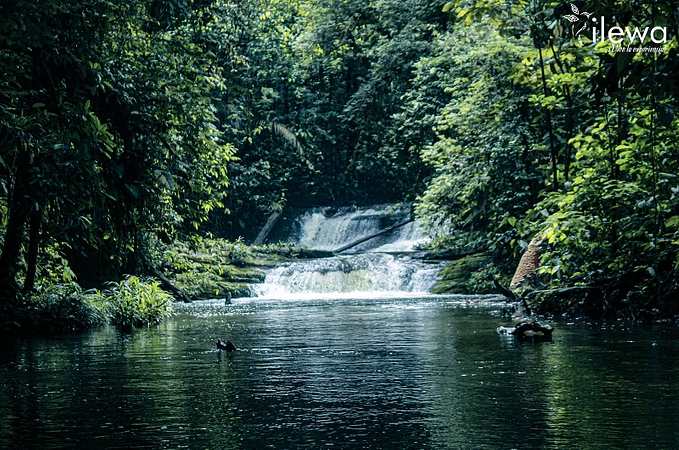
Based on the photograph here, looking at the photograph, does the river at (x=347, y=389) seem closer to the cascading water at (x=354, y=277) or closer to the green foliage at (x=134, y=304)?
the green foliage at (x=134, y=304)

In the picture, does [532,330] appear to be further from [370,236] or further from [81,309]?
[370,236]

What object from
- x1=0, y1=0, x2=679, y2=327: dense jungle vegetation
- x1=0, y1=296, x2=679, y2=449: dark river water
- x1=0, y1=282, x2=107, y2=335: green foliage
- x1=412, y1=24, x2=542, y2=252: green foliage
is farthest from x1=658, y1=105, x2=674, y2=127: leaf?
x1=412, y1=24, x2=542, y2=252: green foliage

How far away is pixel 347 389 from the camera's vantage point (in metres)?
7.00

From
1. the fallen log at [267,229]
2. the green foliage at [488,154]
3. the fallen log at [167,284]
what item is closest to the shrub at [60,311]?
the fallen log at [167,284]

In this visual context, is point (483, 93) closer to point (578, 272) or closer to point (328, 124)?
point (578, 272)

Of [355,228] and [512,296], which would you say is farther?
[355,228]

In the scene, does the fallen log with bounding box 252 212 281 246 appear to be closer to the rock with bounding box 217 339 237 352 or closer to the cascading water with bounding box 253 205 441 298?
the cascading water with bounding box 253 205 441 298

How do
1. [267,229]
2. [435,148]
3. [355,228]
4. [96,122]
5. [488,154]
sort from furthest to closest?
[267,229] → [355,228] → [435,148] → [488,154] → [96,122]

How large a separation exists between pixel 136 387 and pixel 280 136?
40.2 meters

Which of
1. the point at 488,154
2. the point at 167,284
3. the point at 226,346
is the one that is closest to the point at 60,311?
the point at 226,346

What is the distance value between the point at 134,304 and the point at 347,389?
33.9 feet

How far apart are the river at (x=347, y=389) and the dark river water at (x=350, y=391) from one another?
2 centimetres

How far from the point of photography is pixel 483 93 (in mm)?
25062

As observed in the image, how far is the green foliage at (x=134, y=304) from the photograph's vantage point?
52.2 ft
